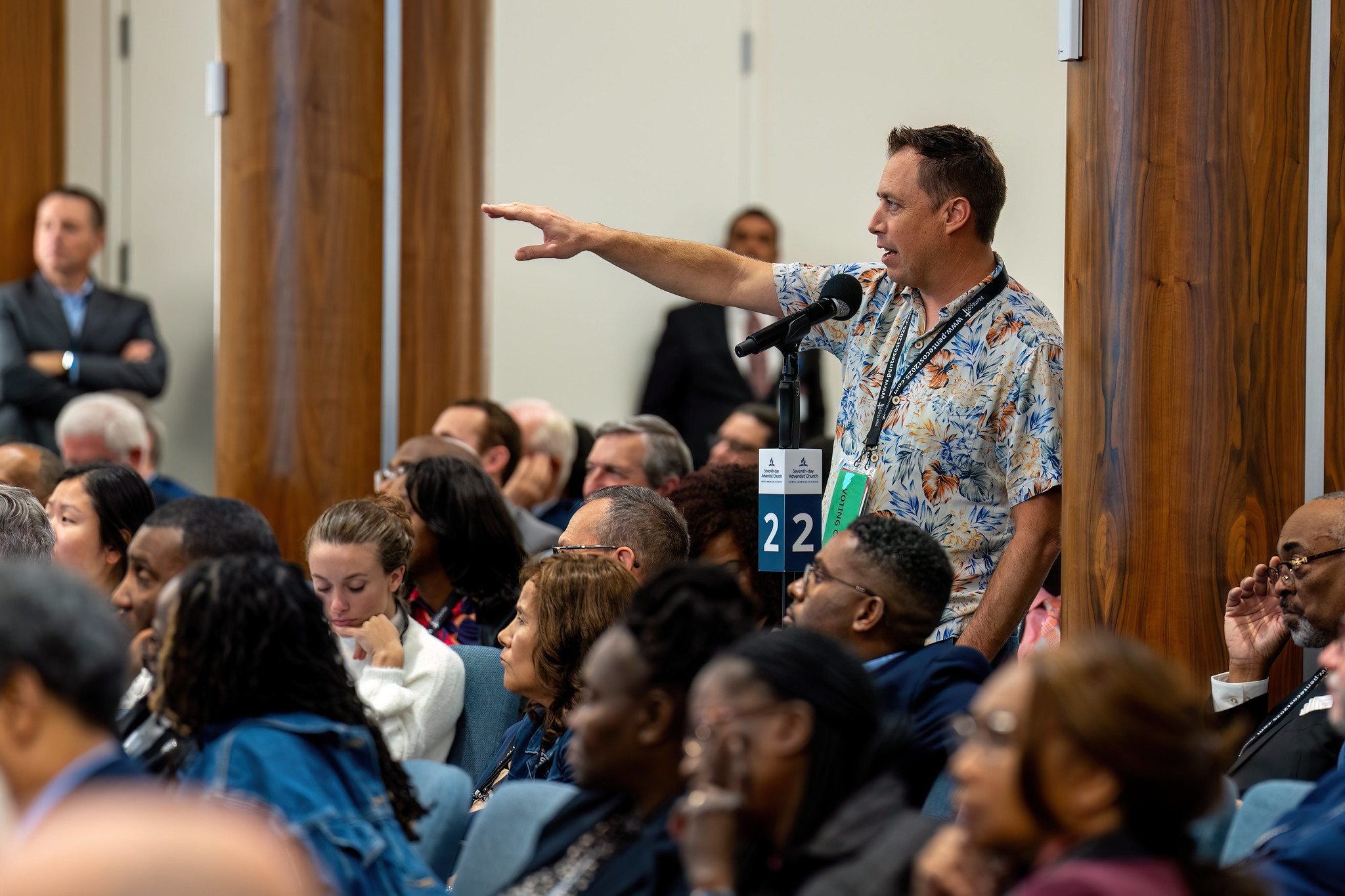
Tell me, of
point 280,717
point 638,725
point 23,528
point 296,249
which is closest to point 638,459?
point 296,249

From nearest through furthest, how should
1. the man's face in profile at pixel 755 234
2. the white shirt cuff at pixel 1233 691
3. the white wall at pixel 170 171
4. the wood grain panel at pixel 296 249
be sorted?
the white shirt cuff at pixel 1233 691 < the wood grain panel at pixel 296 249 < the white wall at pixel 170 171 < the man's face in profile at pixel 755 234

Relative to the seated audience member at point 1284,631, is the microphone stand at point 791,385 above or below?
above

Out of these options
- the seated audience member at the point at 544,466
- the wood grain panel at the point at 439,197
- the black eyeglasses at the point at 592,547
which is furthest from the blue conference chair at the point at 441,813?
the wood grain panel at the point at 439,197

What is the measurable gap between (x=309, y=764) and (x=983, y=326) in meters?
1.49

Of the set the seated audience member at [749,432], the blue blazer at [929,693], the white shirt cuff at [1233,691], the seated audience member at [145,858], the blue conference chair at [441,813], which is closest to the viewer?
the seated audience member at [145,858]

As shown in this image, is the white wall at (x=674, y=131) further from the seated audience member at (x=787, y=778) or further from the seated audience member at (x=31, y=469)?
the seated audience member at (x=787, y=778)

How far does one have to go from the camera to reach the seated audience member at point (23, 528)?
307 centimetres

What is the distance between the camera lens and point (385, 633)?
3.05m

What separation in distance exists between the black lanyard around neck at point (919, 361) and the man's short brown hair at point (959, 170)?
101mm

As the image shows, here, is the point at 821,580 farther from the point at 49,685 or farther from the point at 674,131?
the point at 674,131

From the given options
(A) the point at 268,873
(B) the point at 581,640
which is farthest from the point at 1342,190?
(A) the point at 268,873

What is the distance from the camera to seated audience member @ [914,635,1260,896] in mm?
1377

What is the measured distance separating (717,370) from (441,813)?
14.7 ft

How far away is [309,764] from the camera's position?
1945 millimetres
